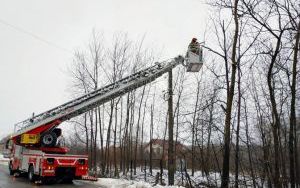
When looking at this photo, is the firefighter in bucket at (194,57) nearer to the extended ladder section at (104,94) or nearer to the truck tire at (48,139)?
the extended ladder section at (104,94)

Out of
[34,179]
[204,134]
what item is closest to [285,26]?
[34,179]

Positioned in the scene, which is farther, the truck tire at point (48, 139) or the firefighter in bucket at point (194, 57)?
the truck tire at point (48, 139)

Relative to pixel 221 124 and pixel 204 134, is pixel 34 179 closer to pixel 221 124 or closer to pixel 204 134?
pixel 221 124

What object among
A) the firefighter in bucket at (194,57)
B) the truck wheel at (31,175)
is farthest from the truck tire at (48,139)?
the firefighter in bucket at (194,57)

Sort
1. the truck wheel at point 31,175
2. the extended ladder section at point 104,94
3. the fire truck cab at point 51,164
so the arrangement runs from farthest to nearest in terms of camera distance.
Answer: the extended ladder section at point 104,94
the truck wheel at point 31,175
the fire truck cab at point 51,164

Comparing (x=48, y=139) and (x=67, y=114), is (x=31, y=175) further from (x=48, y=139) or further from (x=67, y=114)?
(x=67, y=114)

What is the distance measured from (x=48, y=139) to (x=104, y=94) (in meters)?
3.84

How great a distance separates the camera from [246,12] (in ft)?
59.4

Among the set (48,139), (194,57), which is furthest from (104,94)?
(194,57)

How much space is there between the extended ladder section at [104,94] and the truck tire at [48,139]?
34cm

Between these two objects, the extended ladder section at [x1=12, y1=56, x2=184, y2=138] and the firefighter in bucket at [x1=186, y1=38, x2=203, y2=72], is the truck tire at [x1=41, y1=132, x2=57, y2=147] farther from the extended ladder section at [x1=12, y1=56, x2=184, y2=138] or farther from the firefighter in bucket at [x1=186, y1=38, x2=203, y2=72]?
the firefighter in bucket at [x1=186, y1=38, x2=203, y2=72]

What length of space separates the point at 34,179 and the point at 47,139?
2213 millimetres

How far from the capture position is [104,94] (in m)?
18.1

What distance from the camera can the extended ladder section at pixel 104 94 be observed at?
1805cm
